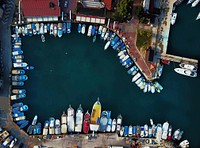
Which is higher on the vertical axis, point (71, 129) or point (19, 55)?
point (19, 55)

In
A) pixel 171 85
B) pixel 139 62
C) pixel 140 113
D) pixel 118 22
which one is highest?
pixel 118 22

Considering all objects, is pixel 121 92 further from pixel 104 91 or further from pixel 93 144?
pixel 93 144

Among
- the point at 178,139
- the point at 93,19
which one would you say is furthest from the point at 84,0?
the point at 178,139

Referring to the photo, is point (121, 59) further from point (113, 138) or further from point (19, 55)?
point (19, 55)

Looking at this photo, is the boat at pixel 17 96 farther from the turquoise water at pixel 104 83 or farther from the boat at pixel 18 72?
the boat at pixel 18 72

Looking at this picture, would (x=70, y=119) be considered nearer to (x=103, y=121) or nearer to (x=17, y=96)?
(x=103, y=121)

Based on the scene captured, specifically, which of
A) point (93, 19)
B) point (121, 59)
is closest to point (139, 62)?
point (121, 59)
